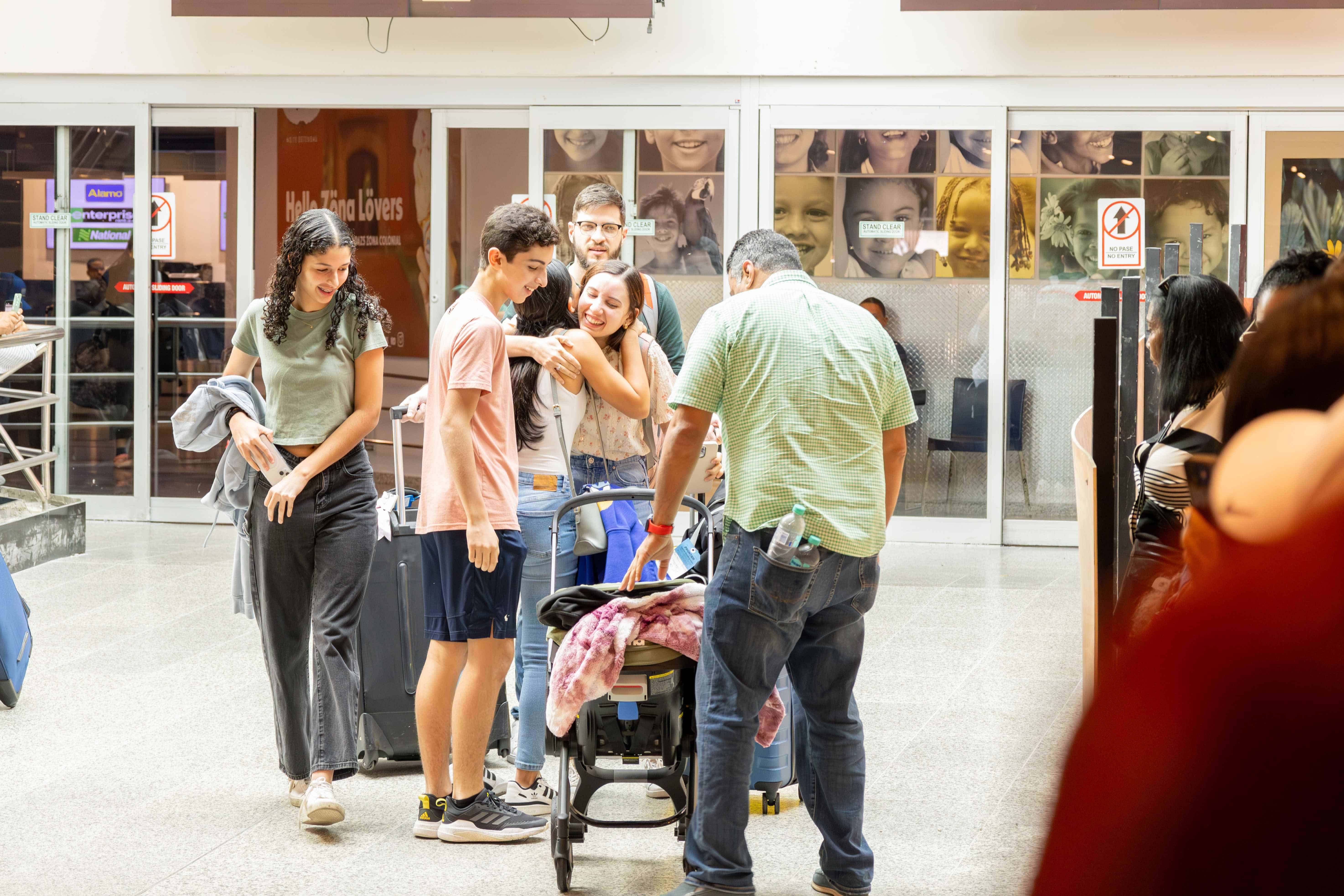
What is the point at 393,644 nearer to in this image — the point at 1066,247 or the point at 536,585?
the point at 536,585

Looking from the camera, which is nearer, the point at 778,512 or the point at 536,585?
the point at 778,512

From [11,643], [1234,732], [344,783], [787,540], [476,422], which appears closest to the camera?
[1234,732]

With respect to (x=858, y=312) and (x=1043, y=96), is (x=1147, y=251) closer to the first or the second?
(x=858, y=312)

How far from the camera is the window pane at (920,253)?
30.4 ft

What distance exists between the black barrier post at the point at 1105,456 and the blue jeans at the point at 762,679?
520 millimetres

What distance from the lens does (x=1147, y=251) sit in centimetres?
414

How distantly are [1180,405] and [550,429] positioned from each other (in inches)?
69.9

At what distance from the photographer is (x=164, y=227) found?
976 cm

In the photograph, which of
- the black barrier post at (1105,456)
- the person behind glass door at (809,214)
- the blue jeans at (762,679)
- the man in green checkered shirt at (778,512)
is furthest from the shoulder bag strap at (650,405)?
the person behind glass door at (809,214)

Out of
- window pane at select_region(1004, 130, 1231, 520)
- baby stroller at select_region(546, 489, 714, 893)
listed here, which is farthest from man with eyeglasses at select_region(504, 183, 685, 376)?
window pane at select_region(1004, 130, 1231, 520)

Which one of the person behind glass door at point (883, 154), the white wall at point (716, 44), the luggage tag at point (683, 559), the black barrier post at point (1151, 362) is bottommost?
the luggage tag at point (683, 559)

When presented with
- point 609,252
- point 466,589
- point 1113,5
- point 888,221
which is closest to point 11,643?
point 466,589

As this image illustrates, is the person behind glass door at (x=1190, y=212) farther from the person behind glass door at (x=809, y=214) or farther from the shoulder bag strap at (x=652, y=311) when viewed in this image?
the shoulder bag strap at (x=652, y=311)

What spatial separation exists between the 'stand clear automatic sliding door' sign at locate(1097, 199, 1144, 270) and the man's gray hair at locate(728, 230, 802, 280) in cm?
629
